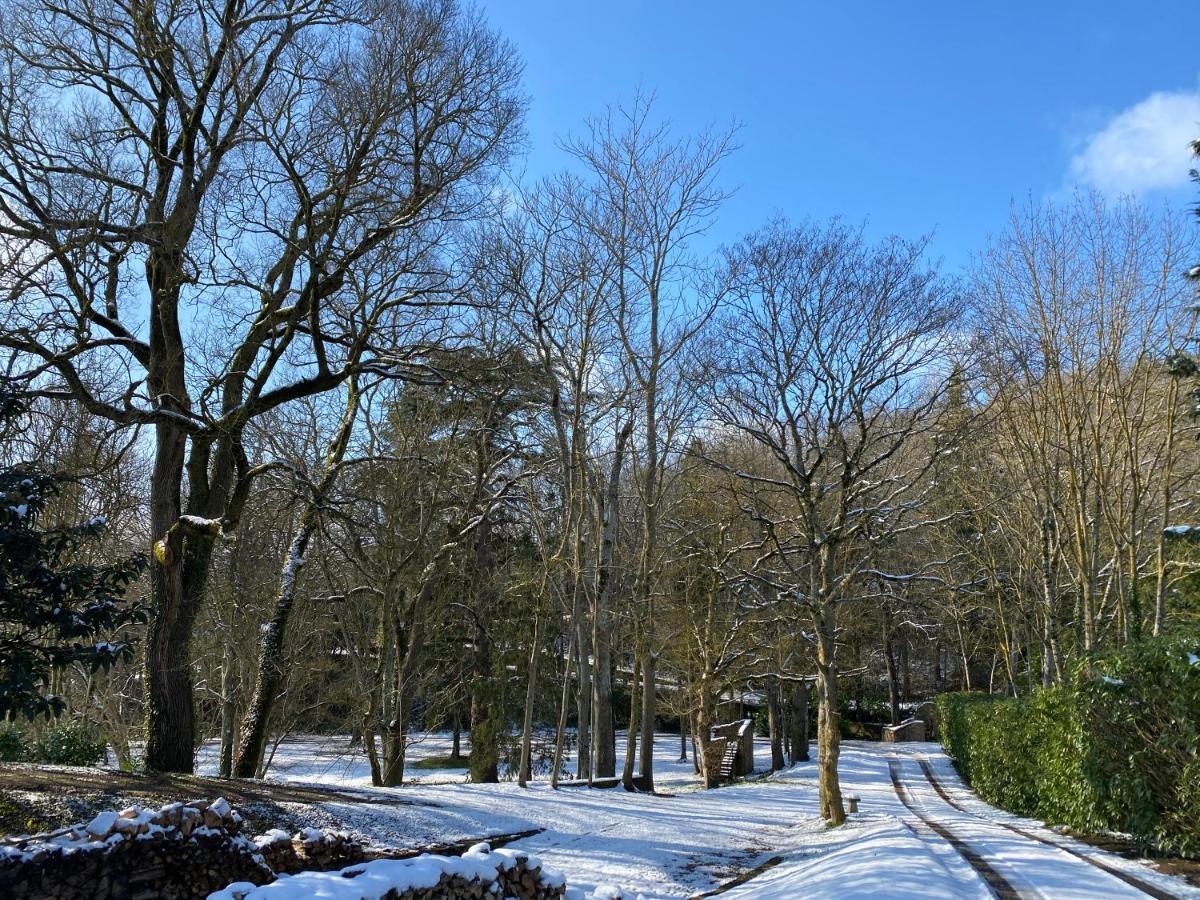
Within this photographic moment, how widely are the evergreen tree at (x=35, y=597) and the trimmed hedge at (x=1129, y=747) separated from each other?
9.30 metres

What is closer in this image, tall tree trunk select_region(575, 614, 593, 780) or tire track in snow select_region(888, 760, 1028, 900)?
tire track in snow select_region(888, 760, 1028, 900)

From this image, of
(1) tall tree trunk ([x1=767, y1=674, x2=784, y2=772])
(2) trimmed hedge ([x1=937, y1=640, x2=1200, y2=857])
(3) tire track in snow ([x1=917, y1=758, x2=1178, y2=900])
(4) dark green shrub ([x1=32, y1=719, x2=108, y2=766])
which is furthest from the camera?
(1) tall tree trunk ([x1=767, y1=674, x2=784, y2=772])

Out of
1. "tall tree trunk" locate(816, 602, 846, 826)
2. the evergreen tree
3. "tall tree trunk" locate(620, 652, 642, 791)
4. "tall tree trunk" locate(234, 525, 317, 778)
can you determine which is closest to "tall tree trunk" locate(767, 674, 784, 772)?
"tall tree trunk" locate(620, 652, 642, 791)

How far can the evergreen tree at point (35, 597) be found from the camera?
6551mm

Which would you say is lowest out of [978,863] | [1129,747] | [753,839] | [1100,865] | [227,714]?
[753,839]

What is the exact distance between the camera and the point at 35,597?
273 inches

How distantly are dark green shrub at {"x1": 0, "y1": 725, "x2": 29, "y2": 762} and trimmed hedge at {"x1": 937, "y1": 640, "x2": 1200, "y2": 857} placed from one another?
15.7 metres

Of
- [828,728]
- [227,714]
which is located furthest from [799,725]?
[227,714]

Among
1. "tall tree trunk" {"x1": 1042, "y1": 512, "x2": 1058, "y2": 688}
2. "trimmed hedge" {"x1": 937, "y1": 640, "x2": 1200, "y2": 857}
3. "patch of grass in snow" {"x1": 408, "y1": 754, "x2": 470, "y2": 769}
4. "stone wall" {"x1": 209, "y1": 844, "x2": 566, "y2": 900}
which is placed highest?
"tall tree trunk" {"x1": 1042, "y1": 512, "x2": 1058, "y2": 688}

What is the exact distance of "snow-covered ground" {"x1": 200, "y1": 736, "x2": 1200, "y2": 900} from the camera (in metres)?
7.13

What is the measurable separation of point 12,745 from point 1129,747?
16.8 m

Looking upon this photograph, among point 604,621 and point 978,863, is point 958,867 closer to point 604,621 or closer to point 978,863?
point 978,863

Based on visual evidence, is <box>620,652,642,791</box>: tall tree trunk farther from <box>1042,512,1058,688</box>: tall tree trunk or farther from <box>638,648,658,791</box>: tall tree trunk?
<box>1042,512,1058,688</box>: tall tree trunk

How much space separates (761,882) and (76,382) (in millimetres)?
10128
